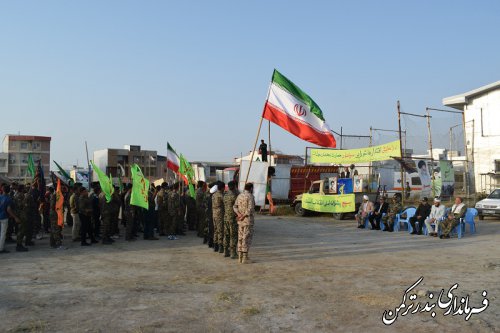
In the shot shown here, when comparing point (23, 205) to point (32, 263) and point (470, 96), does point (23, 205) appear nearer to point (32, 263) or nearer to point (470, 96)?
point (32, 263)

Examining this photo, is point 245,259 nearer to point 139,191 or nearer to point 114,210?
point 139,191

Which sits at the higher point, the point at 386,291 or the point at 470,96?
the point at 470,96

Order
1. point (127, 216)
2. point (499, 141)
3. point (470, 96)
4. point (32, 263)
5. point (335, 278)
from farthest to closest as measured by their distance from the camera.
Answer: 1. point (470, 96)
2. point (499, 141)
3. point (127, 216)
4. point (32, 263)
5. point (335, 278)


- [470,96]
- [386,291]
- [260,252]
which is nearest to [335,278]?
[386,291]

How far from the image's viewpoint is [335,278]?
751 cm

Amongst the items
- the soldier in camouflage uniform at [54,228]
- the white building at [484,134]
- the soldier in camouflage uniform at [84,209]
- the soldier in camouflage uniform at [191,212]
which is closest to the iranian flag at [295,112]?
the soldier in camouflage uniform at [191,212]

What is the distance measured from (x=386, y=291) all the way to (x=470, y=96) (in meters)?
25.9

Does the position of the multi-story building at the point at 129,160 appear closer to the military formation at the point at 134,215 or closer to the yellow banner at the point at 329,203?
the yellow banner at the point at 329,203

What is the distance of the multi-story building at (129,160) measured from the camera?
186 feet

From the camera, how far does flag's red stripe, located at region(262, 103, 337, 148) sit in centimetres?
1262

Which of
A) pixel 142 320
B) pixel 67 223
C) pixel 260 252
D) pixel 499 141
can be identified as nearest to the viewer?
pixel 142 320

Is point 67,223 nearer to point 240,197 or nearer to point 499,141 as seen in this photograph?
point 240,197

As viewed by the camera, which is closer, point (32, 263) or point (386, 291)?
point (386, 291)

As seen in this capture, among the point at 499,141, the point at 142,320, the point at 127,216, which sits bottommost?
the point at 142,320
